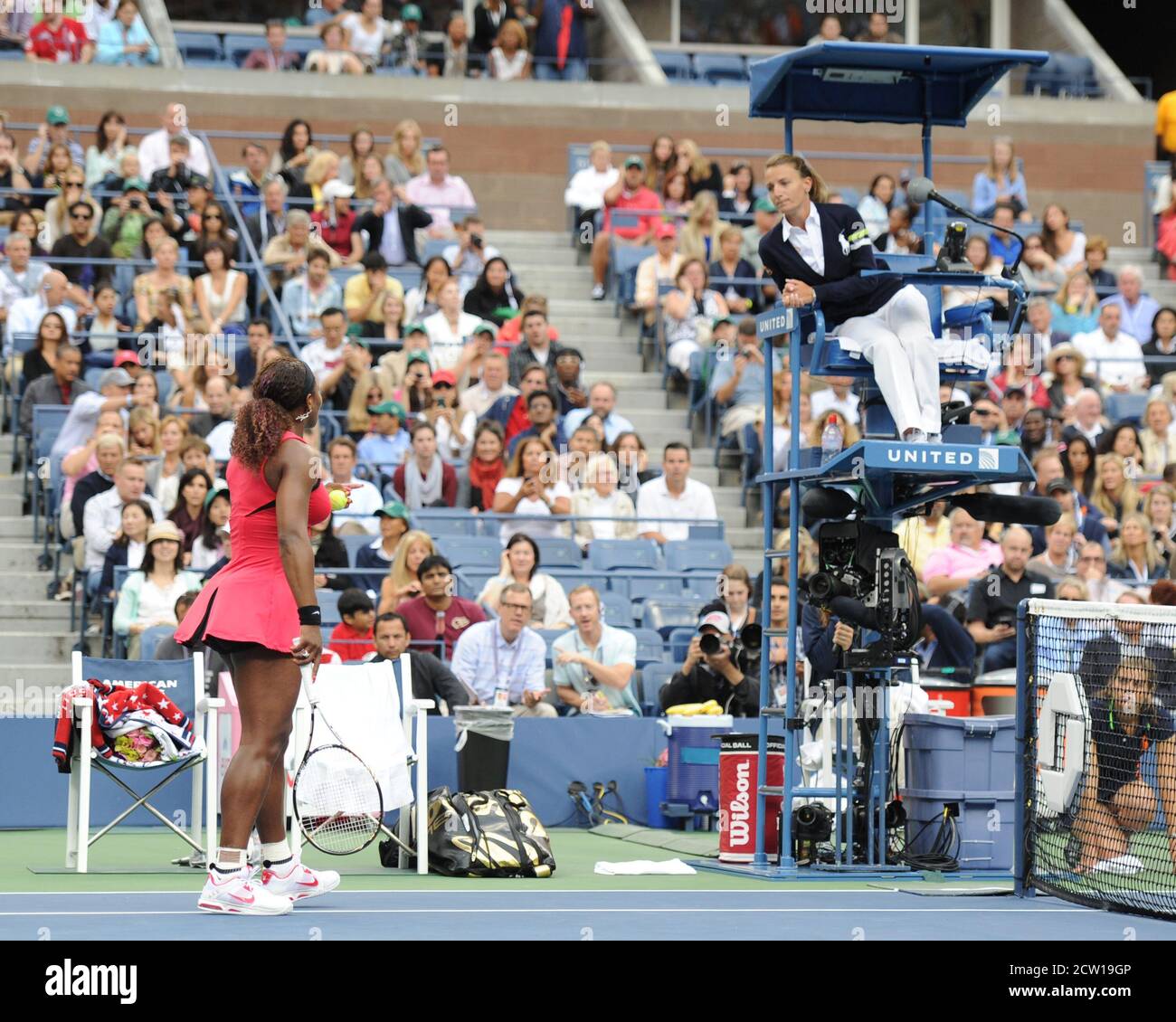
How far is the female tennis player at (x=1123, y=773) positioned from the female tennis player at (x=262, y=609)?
3.62 metres

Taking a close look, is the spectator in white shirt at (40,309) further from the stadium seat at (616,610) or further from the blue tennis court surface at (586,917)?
the blue tennis court surface at (586,917)

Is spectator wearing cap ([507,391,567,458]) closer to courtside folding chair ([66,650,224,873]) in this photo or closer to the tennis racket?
courtside folding chair ([66,650,224,873])

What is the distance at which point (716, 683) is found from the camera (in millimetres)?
13977

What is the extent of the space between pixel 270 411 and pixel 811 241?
11.7 ft

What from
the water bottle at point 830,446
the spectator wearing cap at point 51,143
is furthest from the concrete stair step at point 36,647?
the water bottle at point 830,446

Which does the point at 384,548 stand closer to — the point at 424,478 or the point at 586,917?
the point at 424,478

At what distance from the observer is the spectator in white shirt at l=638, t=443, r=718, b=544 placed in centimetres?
1698

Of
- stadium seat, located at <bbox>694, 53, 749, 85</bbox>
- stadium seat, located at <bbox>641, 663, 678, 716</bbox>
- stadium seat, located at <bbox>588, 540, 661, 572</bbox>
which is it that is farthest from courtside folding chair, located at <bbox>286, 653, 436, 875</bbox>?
stadium seat, located at <bbox>694, 53, 749, 85</bbox>

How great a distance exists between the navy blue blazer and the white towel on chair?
2.86 metres

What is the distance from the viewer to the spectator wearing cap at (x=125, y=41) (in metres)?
23.4

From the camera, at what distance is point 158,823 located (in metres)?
13.2

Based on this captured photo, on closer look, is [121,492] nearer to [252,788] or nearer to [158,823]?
[158,823]

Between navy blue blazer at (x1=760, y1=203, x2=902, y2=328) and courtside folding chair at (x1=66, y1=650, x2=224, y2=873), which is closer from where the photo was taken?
courtside folding chair at (x1=66, y1=650, x2=224, y2=873)
